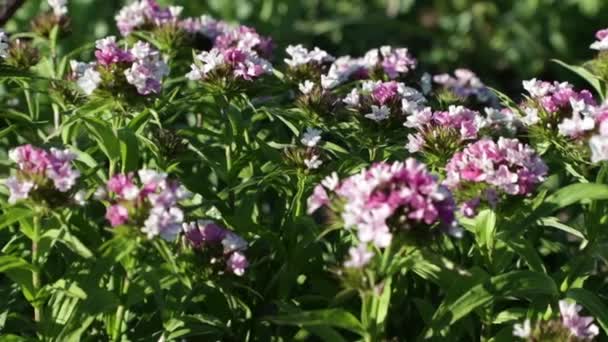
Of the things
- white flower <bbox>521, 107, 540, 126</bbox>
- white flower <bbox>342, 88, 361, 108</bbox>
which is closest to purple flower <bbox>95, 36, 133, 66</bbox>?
white flower <bbox>342, 88, 361, 108</bbox>

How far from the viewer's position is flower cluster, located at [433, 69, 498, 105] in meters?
3.51

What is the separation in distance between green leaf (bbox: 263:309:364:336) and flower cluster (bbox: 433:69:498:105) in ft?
4.75

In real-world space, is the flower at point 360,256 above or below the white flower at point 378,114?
above

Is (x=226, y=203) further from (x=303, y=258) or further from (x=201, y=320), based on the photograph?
(x=201, y=320)

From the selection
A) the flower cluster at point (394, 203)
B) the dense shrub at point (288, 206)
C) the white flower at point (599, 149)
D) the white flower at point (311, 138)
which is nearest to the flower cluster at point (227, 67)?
the dense shrub at point (288, 206)

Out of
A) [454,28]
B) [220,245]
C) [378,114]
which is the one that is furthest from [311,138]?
[454,28]

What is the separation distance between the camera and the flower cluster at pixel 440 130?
2.56 metres

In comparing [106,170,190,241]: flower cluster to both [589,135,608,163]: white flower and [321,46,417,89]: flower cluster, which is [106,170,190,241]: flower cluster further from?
[321,46,417,89]: flower cluster

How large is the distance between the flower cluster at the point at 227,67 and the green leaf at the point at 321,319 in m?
0.78

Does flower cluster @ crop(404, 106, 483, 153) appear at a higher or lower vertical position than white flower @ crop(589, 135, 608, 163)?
lower

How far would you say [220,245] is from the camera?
232cm

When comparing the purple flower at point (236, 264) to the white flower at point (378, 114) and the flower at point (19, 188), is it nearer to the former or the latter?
the flower at point (19, 188)

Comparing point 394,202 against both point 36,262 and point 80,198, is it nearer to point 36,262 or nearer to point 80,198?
point 80,198

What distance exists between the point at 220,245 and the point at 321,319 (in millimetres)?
315
